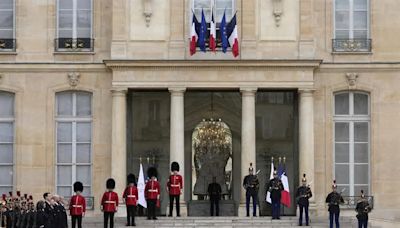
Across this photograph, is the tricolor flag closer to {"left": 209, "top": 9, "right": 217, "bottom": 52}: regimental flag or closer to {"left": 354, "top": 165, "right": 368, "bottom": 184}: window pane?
{"left": 209, "top": 9, "right": 217, "bottom": 52}: regimental flag

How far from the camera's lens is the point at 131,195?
4491cm

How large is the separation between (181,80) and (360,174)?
6386 mm

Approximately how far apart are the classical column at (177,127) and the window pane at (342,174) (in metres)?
4.91

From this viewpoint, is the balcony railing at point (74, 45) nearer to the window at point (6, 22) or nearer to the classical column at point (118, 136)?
the window at point (6, 22)

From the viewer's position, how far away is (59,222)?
40.4m

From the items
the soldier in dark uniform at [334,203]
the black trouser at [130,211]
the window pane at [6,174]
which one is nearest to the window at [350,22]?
the soldier in dark uniform at [334,203]

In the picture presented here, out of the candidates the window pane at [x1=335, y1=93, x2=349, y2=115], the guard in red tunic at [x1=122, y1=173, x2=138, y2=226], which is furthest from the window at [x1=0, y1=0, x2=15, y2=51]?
the window pane at [x1=335, y1=93, x2=349, y2=115]

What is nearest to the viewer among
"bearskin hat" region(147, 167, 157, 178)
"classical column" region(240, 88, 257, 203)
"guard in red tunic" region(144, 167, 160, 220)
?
"guard in red tunic" region(144, 167, 160, 220)

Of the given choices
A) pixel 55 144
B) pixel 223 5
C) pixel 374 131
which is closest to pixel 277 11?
pixel 223 5

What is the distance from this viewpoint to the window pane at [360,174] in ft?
160

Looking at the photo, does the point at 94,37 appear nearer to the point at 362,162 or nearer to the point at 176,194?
the point at 176,194

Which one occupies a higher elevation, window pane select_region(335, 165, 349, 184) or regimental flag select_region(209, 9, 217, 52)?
regimental flag select_region(209, 9, 217, 52)

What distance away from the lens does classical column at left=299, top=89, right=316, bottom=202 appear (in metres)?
47.8

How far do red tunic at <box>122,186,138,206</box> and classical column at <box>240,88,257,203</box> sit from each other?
4018 millimetres
